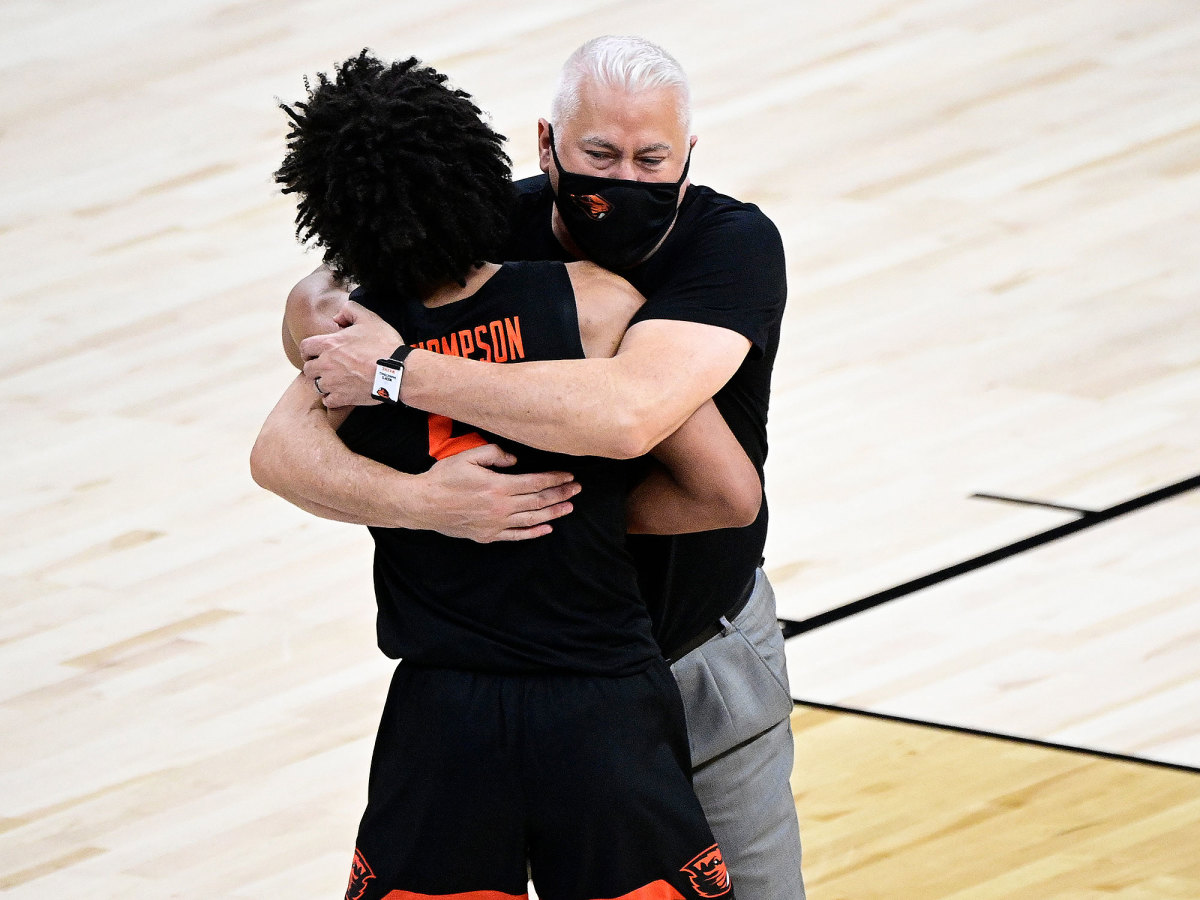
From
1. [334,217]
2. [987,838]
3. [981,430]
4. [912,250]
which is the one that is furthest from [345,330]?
[912,250]

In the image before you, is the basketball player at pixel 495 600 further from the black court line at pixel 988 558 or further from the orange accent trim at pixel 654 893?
the black court line at pixel 988 558

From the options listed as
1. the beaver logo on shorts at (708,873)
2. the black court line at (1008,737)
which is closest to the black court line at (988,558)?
the black court line at (1008,737)

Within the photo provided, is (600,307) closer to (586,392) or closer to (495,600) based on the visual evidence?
(586,392)

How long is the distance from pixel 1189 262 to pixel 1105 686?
6.38 ft

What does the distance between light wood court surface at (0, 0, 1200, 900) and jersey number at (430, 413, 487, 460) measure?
1261mm

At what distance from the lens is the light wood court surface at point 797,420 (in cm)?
347

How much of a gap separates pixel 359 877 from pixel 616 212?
0.77m

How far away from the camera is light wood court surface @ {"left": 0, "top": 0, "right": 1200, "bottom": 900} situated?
11.4ft

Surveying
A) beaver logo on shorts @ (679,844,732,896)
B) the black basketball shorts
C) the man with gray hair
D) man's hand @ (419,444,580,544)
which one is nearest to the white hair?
the man with gray hair

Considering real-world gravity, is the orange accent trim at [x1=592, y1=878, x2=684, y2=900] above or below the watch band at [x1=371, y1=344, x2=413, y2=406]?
below

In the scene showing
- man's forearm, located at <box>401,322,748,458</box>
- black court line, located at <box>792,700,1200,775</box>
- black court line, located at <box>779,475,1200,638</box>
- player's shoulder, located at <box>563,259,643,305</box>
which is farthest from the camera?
black court line, located at <box>779,475,1200,638</box>

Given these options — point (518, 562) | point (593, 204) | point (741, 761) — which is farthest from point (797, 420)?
point (518, 562)

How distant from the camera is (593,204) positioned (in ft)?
7.49

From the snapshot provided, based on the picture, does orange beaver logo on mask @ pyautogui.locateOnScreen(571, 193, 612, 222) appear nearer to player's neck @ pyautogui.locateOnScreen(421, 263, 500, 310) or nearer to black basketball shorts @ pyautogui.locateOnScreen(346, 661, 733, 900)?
player's neck @ pyautogui.locateOnScreen(421, 263, 500, 310)
